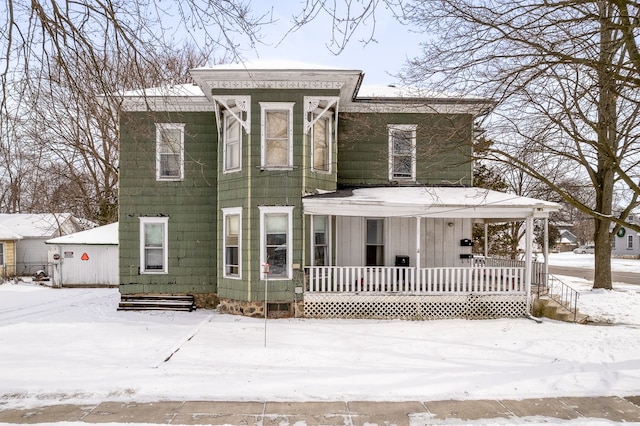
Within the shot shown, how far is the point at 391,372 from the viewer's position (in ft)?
23.6

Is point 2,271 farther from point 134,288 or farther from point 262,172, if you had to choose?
point 262,172

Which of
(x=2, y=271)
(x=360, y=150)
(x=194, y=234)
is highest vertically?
(x=360, y=150)

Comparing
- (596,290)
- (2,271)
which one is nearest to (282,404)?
(596,290)

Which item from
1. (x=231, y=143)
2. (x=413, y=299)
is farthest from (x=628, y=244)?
(x=231, y=143)

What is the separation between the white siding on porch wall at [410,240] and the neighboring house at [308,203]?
1.3 inches

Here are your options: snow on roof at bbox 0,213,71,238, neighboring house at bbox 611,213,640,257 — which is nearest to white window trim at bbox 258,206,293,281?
snow on roof at bbox 0,213,71,238

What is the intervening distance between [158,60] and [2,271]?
24.1 metres

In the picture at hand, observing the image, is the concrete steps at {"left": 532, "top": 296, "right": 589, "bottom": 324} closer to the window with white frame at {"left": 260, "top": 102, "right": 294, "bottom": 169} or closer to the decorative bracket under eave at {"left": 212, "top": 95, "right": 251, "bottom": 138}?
the window with white frame at {"left": 260, "top": 102, "right": 294, "bottom": 169}

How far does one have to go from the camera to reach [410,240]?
13023 mm

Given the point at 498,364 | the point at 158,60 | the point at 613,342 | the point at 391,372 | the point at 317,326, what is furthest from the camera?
the point at 317,326

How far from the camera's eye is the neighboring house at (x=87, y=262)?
61.7ft

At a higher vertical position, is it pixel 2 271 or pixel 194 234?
pixel 194 234

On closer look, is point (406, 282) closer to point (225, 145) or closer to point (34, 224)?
point (225, 145)

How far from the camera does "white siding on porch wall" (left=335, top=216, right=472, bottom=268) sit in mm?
12875
